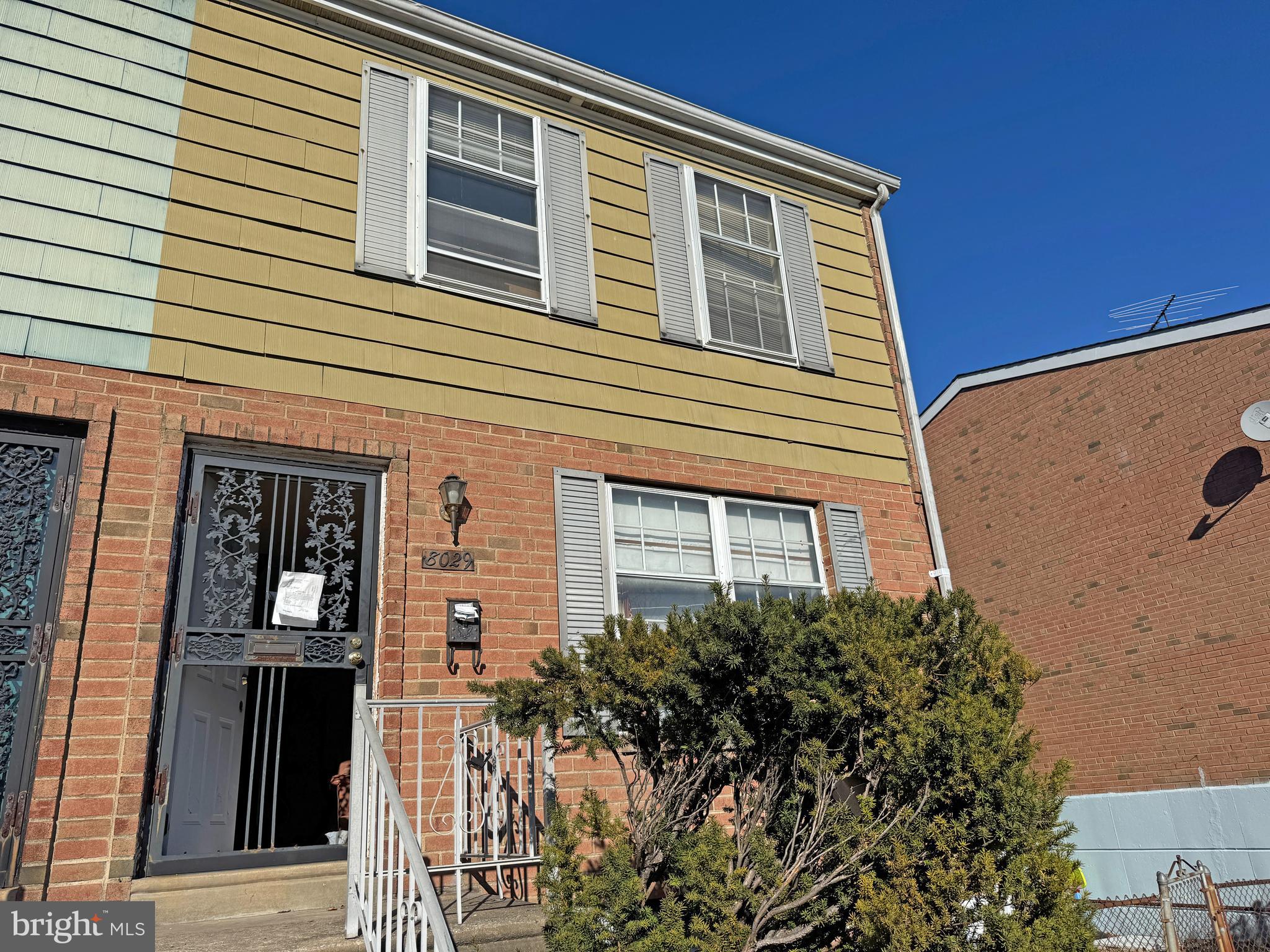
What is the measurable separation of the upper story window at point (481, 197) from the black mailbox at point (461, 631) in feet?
6.72

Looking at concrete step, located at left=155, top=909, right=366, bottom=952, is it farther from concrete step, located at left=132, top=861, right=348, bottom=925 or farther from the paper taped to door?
the paper taped to door

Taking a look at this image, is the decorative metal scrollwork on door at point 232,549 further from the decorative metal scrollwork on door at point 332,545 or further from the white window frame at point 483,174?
the white window frame at point 483,174

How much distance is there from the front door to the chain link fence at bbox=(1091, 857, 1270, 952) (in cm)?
471

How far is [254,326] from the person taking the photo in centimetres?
489

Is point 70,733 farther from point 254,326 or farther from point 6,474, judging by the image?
point 254,326

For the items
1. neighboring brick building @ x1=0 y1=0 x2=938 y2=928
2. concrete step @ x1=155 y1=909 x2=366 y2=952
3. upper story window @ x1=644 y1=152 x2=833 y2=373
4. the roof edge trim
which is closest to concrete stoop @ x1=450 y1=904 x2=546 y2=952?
concrete step @ x1=155 y1=909 x2=366 y2=952

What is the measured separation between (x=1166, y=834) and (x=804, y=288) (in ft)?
23.0

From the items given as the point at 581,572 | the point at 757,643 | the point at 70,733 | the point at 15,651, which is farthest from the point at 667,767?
the point at 15,651

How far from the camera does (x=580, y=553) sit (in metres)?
5.36

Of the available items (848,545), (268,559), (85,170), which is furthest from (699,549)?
(85,170)

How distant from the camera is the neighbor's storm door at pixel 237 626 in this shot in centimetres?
420

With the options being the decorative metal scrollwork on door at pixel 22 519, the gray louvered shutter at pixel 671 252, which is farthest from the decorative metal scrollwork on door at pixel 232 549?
the gray louvered shutter at pixel 671 252

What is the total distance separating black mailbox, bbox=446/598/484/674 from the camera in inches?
188

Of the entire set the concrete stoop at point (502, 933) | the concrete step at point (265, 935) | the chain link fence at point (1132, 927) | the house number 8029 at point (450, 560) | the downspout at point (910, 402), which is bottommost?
the chain link fence at point (1132, 927)
